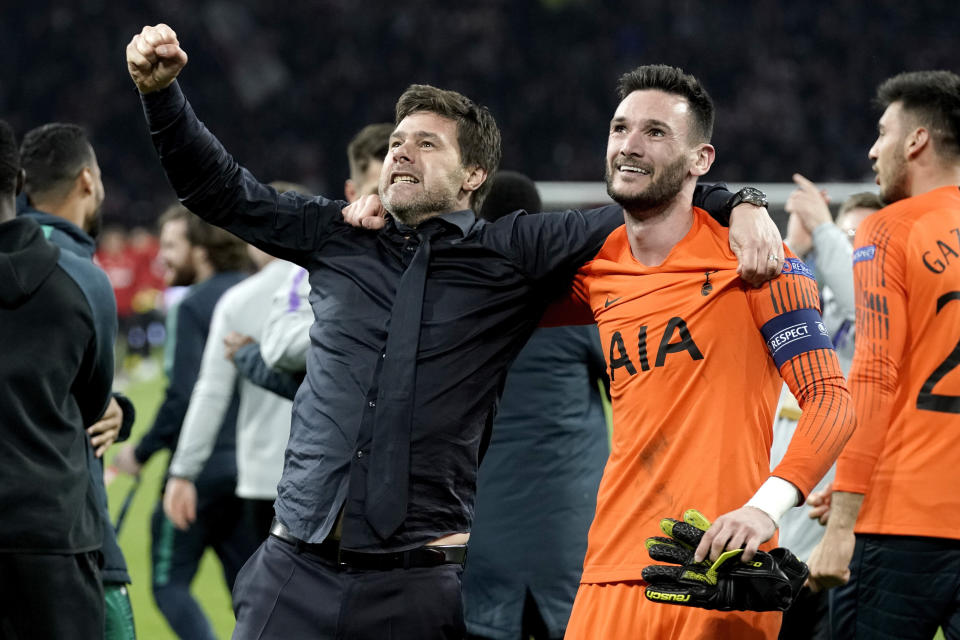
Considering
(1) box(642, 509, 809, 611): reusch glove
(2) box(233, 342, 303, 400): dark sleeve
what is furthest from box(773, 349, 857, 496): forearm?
(2) box(233, 342, 303, 400): dark sleeve

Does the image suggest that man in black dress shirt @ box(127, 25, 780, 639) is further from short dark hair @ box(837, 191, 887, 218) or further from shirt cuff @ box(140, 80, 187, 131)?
short dark hair @ box(837, 191, 887, 218)

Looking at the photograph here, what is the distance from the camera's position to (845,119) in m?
24.9

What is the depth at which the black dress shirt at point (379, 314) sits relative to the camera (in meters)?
3.13

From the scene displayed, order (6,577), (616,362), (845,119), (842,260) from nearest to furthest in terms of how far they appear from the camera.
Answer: (616,362), (6,577), (842,260), (845,119)

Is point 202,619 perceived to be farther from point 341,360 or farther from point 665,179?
point 665,179

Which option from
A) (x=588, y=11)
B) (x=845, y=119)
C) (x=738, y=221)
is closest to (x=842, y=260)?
(x=738, y=221)

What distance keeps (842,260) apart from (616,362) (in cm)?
195

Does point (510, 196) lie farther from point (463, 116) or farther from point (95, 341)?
point (95, 341)

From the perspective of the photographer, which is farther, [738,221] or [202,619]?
[202,619]

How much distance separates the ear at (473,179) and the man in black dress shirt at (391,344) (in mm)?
19

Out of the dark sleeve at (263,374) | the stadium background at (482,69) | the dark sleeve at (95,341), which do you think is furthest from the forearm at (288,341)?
the stadium background at (482,69)

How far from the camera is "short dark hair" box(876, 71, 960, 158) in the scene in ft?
12.2

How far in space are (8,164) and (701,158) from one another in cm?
207

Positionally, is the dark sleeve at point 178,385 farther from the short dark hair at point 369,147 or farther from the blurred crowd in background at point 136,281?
the blurred crowd in background at point 136,281
